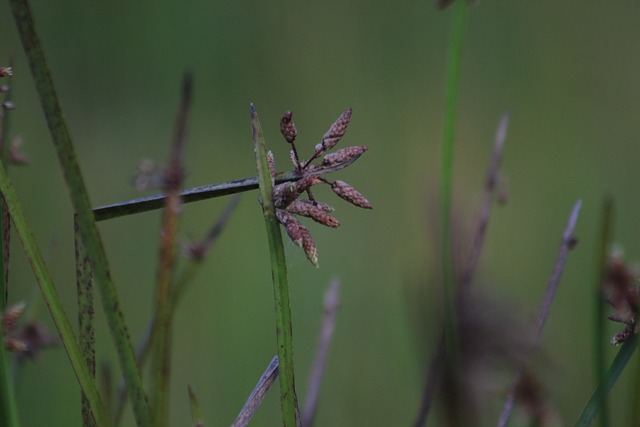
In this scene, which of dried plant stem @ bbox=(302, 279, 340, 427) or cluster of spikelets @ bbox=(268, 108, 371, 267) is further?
dried plant stem @ bbox=(302, 279, 340, 427)

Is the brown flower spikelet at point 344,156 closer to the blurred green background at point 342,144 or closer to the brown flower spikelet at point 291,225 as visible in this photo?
the brown flower spikelet at point 291,225

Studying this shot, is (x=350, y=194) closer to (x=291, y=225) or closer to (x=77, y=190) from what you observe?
(x=291, y=225)

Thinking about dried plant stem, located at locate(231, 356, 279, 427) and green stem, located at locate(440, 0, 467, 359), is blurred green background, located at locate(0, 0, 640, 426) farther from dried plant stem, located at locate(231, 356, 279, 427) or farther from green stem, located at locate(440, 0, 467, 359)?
dried plant stem, located at locate(231, 356, 279, 427)

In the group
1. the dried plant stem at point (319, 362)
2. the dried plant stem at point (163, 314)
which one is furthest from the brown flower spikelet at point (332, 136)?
the dried plant stem at point (319, 362)

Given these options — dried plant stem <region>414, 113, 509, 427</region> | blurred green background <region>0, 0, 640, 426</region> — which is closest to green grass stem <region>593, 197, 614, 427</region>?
dried plant stem <region>414, 113, 509, 427</region>

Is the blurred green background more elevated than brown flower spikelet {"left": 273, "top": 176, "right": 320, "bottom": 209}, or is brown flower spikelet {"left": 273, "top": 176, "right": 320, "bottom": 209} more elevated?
brown flower spikelet {"left": 273, "top": 176, "right": 320, "bottom": 209}

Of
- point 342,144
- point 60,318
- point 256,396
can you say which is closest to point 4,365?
point 60,318

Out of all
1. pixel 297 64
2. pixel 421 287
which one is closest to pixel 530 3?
pixel 297 64

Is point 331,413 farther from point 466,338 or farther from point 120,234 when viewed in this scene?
point 466,338
